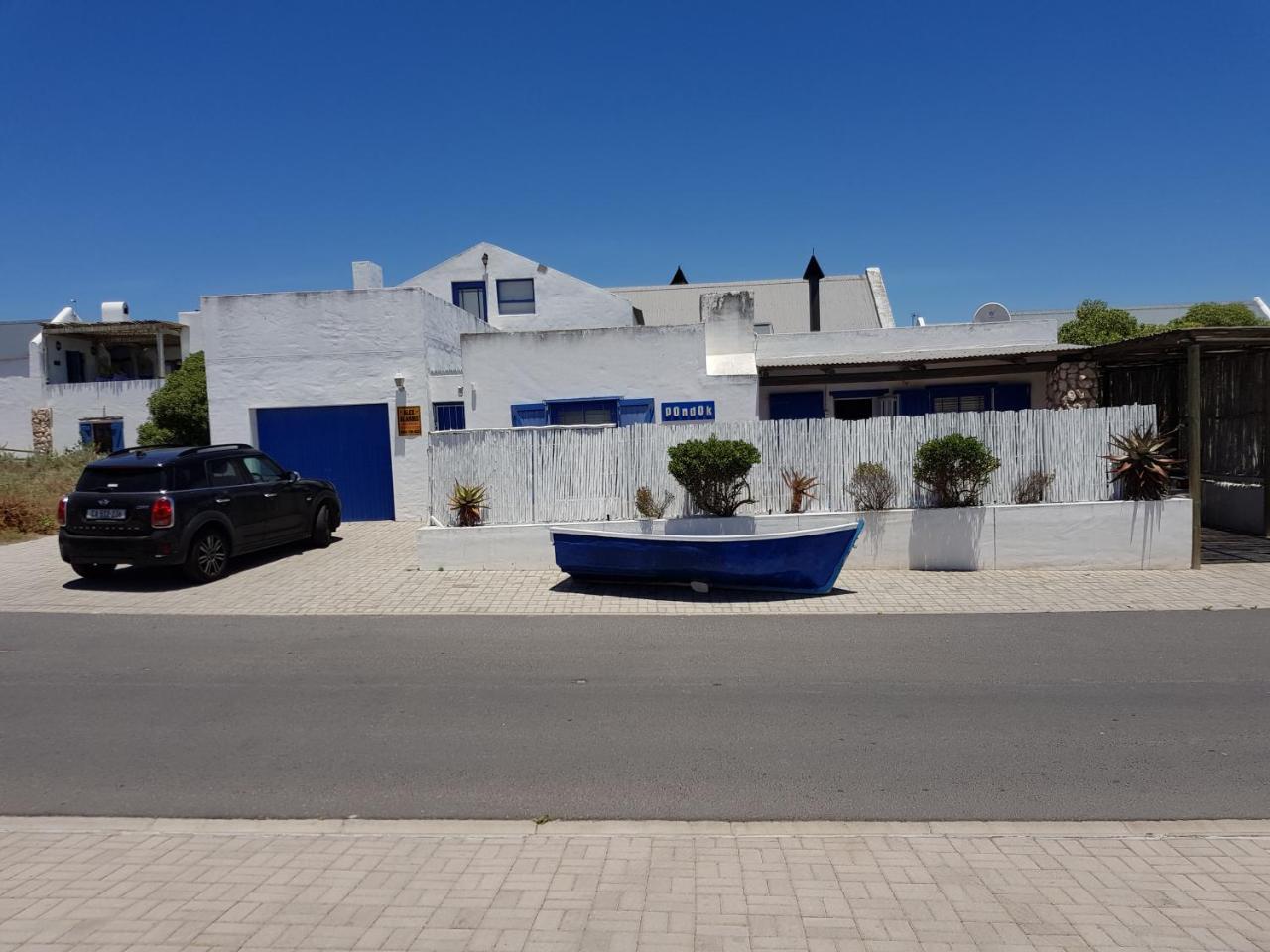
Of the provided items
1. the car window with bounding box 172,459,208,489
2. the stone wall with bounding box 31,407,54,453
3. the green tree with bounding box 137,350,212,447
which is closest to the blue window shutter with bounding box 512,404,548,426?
the car window with bounding box 172,459,208,489

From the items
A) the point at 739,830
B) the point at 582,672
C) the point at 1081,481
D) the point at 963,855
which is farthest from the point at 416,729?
the point at 1081,481

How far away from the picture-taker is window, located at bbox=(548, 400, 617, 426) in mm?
16406

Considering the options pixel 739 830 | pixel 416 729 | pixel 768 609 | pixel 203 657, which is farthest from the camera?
pixel 768 609

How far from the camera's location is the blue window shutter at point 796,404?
63.8 feet

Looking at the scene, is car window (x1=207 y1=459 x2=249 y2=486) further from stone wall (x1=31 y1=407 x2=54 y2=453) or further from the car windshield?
stone wall (x1=31 y1=407 x2=54 y2=453)

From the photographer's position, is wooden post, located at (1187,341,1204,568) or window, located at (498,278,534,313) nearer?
wooden post, located at (1187,341,1204,568)

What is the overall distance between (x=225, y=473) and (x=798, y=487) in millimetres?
7860

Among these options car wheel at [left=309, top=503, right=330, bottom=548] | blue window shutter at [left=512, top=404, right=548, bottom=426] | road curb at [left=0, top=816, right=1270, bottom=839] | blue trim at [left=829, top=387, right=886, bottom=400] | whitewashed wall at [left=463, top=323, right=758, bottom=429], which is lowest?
road curb at [left=0, top=816, right=1270, bottom=839]

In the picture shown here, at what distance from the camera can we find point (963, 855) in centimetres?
416

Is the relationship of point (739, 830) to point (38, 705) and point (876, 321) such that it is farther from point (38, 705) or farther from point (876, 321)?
point (876, 321)

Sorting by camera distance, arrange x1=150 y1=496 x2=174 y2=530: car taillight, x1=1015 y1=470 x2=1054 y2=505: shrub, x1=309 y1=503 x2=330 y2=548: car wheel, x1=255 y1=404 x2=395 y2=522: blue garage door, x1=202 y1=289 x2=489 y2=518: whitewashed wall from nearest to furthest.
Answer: x1=150 y1=496 x2=174 y2=530: car taillight
x1=1015 y1=470 x2=1054 y2=505: shrub
x1=309 y1=503 x2=330 y2=548: car wheel
x1=202 y1=289 x2=489 y2=518: whitewashed wall
x1=255 y1=404 x2=395 y2=522: blue garage door

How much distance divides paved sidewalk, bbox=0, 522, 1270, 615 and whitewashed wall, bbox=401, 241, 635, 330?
1741cm

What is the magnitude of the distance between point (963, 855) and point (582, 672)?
3774 millimetres

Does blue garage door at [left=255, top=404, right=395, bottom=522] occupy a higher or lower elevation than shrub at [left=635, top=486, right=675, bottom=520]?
higher
